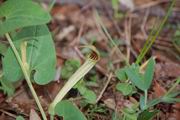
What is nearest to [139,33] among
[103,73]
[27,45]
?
[103,73]

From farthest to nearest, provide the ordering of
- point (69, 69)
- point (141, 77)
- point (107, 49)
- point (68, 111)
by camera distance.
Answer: point (107, 49) → point (69, 69) → point (141, 77) → point (68, 111)

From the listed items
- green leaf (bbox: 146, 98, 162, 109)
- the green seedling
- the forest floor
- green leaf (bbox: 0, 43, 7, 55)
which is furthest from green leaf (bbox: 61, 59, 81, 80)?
green leaf (bbox: 146, 98, 162, 109)

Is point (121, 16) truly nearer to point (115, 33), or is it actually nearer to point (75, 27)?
point (115, 33)

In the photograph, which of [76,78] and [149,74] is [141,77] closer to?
[149,74]

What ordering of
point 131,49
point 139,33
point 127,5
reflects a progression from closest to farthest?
point 131,49, point 139,33, point 127,5

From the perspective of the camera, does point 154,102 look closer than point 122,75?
Yes

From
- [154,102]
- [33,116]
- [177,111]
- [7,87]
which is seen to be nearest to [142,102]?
[154,102]
